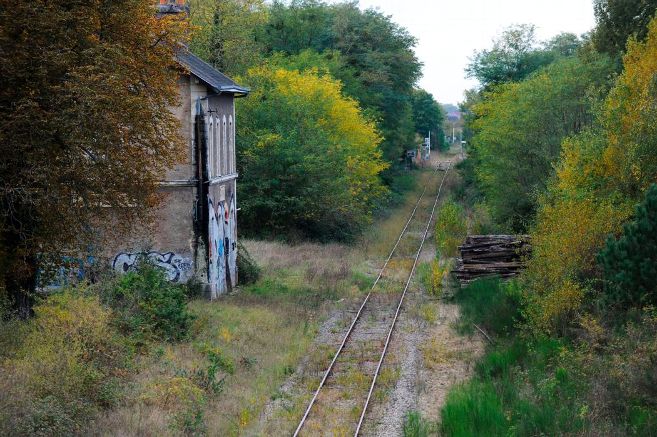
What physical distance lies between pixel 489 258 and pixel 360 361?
25.6ft

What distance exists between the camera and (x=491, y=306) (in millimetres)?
21609

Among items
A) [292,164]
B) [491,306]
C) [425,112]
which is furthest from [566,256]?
[425,112]

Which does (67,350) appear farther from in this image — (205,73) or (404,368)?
(205,73)

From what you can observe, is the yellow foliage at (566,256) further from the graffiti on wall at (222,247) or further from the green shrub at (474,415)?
the graffiti on wall at (222,247)

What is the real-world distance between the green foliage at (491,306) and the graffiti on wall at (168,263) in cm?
799

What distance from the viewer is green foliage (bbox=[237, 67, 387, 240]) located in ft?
119

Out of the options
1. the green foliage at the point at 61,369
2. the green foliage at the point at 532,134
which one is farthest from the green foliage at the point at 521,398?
the green foliage at the point at 532,134

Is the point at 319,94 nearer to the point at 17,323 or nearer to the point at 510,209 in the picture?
the point at 510,209

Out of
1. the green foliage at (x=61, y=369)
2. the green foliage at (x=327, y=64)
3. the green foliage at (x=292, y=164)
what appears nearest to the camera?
the green foliage at (x=61, y=369)

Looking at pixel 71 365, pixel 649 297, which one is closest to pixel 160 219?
pixel 71 365

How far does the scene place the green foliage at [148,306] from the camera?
17.4 metres

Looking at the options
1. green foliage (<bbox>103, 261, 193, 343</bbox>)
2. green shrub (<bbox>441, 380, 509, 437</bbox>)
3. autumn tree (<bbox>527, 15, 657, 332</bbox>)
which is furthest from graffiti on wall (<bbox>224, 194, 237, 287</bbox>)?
green shrub (<bbox>441, 380, 509, 437</bbox>)

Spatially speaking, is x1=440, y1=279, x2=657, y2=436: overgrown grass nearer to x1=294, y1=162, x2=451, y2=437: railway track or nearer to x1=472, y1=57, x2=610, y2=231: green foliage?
x1=294, y1=162, x2=451, y2=437: railway track

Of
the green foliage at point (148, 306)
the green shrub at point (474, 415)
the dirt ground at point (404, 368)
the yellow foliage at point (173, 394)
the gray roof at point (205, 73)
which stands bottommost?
the dirt ground at point (404, 368)
